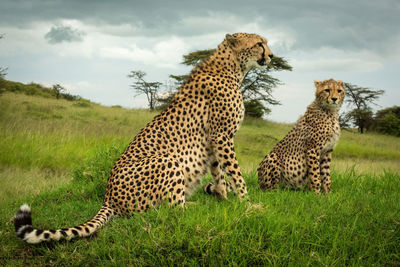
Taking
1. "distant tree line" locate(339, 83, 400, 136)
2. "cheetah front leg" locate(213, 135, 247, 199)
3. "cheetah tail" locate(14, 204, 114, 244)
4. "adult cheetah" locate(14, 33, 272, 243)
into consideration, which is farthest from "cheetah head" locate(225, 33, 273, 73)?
"distant tree line" locate(339, 83, 400, 136)

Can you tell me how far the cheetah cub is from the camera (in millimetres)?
3980

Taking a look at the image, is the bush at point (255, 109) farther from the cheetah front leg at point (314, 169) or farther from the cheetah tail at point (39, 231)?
the cheetah tail at point (39, 231)

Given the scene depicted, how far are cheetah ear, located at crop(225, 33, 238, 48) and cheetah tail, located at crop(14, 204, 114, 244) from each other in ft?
6.90

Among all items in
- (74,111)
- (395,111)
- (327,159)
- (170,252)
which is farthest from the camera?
(395,111)

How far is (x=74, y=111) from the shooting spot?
17.1m

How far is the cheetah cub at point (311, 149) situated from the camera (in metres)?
3.98

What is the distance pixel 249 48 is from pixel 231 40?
202 mm

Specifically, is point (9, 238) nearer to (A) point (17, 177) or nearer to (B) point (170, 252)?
(B) point (170, 252)

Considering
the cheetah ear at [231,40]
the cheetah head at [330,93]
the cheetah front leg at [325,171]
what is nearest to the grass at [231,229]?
the cheetah front leg at [325,171]

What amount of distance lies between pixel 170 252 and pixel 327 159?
2.55m

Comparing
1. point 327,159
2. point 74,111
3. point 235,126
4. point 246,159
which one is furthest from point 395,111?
point 235,126

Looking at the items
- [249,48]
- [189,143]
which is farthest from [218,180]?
[249,48]

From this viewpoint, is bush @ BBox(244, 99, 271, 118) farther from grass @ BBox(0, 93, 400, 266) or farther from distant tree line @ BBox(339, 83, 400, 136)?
grass @ BBox(0, 93, 400, 266)

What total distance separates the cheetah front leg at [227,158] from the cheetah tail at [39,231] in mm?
1188
